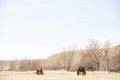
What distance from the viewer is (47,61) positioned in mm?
119500

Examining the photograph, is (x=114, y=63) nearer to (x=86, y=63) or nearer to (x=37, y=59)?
(x=86, y=63)

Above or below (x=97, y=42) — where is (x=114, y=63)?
below

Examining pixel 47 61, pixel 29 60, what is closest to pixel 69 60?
pixel 29 60

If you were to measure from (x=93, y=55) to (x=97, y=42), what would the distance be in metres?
3.49

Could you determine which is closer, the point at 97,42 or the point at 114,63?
the point at 114,63

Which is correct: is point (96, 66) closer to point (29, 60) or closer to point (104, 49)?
point (104, 49)

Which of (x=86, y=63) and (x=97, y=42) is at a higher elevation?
(x=97, y=42)

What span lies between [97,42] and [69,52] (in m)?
10.4

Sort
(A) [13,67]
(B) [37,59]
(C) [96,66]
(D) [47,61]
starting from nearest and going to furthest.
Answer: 1. (C) [96,66]
2. (A) [13,67]
3. (B) [37,59]
4. (D) [47,61]

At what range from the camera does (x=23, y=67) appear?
3024 inches

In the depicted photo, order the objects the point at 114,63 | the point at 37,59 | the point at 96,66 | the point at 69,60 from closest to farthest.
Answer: the point at 114,63
the point at 96,66
the point at 69,60
the point at 37,59

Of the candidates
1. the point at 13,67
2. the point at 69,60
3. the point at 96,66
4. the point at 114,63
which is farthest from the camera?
the point at 13,67

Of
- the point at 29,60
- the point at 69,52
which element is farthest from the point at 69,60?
the point at 29,60

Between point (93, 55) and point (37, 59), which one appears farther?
point (37, 59)
